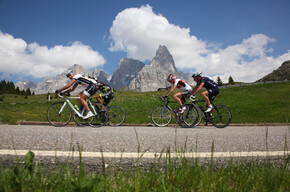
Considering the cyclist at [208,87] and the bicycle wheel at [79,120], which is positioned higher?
the cyclist at [208,87]

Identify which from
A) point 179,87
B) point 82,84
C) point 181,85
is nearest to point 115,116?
point 82,84

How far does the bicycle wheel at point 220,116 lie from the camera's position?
9102mm

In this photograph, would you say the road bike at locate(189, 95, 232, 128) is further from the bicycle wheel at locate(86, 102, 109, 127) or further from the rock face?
the rock face

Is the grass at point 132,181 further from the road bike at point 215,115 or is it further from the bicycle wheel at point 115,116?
the bicycle wheel at point 115,116

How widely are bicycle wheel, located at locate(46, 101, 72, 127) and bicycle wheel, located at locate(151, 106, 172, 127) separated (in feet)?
13.8

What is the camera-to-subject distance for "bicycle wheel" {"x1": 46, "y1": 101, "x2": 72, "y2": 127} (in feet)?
28.1

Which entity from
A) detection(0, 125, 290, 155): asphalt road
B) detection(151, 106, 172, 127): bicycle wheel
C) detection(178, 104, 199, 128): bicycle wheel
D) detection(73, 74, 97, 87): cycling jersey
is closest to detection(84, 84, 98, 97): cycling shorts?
detection(73, 74, 97, 87): cycling jersey

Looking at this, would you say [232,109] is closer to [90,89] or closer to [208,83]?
[208,83]

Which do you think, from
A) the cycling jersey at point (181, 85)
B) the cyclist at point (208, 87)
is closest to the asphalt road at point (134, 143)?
the cyclist at point (208, 87)

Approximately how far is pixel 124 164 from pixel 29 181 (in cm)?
113

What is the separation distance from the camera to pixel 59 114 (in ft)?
28.4

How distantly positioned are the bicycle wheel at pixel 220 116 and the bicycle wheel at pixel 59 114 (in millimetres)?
7081

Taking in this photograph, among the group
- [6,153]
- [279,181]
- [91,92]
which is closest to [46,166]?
[6,153]

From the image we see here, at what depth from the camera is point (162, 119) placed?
9859 millimetres
